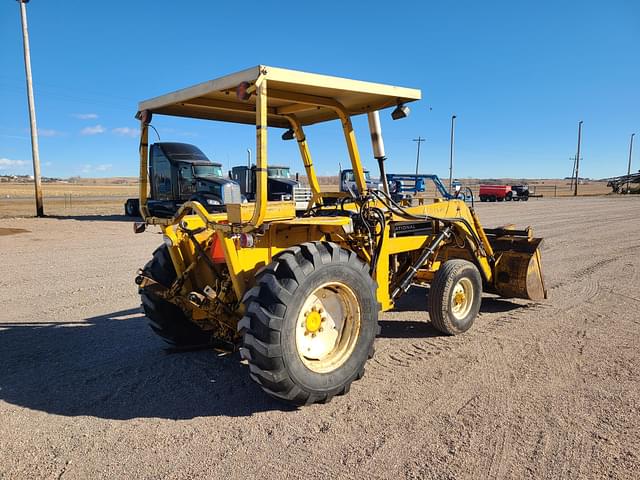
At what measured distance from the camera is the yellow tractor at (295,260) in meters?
→ 3.32

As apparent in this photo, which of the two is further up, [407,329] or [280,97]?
[280,97]

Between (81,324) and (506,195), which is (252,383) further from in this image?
(506,195)

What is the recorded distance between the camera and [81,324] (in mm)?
5648

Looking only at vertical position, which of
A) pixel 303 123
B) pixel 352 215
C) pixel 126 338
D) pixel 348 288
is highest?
pixel 303 123

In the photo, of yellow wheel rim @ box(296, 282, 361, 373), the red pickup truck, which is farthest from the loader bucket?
the red pickup truck

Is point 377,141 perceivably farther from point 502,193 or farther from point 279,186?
point 502,193

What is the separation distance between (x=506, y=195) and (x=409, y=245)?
38.9m

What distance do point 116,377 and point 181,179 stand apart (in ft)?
Result: 49.0

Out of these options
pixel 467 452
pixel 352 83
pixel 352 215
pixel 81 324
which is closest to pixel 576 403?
pixel 467 452

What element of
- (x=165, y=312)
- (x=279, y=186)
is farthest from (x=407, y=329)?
(x=279, y=186)

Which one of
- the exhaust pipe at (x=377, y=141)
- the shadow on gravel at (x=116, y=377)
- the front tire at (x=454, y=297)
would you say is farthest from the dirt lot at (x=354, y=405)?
the exhaust pipe at (x=377, y=141)

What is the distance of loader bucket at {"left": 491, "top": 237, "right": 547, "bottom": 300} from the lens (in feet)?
19.9

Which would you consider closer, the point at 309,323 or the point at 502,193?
the point at 309,323

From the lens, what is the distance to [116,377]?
13.6 ft
